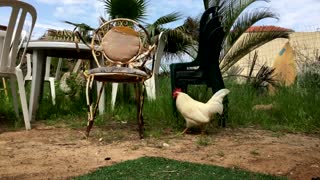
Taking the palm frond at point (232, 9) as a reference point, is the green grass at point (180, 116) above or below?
below

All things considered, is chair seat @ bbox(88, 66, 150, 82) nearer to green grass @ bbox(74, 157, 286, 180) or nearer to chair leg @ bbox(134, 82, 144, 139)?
chair leg @ bbox(134, 82, 144, 139)

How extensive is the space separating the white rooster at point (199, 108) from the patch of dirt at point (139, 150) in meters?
0.15

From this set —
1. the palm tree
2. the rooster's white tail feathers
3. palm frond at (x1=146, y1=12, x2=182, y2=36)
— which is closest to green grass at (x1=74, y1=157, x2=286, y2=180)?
the rooster's white tail feathers

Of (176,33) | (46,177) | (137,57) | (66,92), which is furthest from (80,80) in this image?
(176,33)

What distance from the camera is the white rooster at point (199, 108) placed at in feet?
11.8

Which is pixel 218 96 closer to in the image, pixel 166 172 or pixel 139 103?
pixel 139 103

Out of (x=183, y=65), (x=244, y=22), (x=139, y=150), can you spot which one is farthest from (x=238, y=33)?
(x=139, y=150)

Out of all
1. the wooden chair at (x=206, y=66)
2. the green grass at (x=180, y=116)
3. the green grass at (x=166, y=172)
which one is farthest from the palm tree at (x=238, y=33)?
the green grass at (x=166, y=172)

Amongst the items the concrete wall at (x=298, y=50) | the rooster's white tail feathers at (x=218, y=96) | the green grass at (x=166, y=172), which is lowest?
the green grass at (x=166, y=172)

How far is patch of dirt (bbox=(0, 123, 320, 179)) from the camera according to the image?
2.63 metres

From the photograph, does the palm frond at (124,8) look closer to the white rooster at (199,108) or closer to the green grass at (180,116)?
the green grass at (180,116)

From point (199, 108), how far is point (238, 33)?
4841 mm

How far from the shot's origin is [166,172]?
2.46 metres

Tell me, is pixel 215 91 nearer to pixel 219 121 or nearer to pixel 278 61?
pixel 219 121
